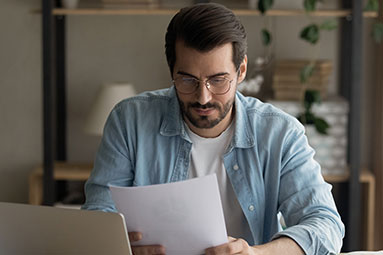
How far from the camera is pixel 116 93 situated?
3.30 meters

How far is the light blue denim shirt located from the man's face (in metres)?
0.09

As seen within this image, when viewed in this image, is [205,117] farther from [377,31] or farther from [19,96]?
[19,96]

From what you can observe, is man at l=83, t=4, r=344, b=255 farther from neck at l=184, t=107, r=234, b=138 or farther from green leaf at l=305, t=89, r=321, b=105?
green leaf at l=305, t=89, r=321, b=105

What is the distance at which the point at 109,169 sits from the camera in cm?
180

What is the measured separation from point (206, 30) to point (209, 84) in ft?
0.44

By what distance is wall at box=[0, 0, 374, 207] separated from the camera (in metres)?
3.50

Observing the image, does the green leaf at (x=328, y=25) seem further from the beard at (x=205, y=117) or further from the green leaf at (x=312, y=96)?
the beard at (x=205, y=117)

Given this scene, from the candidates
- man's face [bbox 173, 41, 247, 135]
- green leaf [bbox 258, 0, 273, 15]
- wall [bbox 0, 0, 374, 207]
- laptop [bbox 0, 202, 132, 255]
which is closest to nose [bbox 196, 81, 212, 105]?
man's face [bbox 173, 41, 247, 135]

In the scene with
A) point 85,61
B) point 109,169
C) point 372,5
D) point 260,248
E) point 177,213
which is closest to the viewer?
point 177,213

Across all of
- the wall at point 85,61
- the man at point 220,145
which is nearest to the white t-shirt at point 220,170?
the man at point 220,145

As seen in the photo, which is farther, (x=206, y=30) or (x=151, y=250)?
(x=206, y=30)

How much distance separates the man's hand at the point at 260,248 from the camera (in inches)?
58.7

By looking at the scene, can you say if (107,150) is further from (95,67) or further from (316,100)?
(95,67)

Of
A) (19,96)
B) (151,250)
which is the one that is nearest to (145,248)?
(151,250)
